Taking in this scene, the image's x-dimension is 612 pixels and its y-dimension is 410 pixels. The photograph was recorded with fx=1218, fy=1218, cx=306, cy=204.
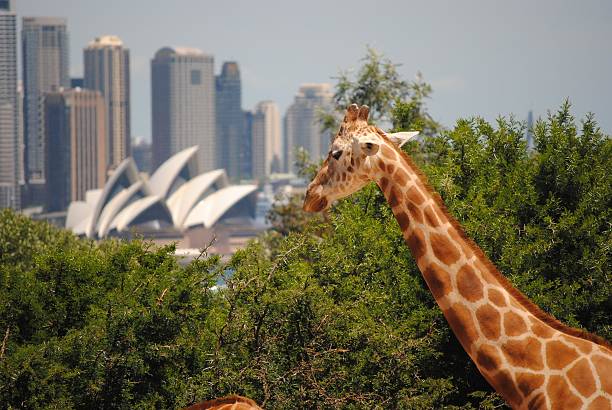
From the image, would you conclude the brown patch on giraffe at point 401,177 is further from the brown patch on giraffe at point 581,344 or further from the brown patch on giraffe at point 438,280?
the brown patch on giraffe at point 581,344

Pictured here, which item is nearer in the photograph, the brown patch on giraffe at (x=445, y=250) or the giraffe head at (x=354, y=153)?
the brown patch on giraffe at (x=445, y=250)

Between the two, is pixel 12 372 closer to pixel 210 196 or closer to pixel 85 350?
pixel 85 350

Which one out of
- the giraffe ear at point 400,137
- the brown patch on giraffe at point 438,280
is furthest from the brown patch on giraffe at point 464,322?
the giraffe ear at point 400,137

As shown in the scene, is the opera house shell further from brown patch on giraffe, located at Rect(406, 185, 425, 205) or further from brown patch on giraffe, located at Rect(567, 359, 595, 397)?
brown patch on giraffe, located at Rect(567, 359, 595, 397)

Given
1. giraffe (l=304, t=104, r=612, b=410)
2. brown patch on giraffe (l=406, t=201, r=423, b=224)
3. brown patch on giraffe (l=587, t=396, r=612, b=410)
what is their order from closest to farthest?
brown patch on giraffe (l=587, t=396, r=612, b=410) → giraffe (l=304, t=104, r=612, b=410) → brown patch on giraffe (l=406, t=201, r=423, b=224)

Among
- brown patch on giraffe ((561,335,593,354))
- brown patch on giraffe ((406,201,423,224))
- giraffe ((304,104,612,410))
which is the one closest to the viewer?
giraffe ((304,104,612,410))

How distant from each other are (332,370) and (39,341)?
3790 millimetres

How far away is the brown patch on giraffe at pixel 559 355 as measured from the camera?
881cm

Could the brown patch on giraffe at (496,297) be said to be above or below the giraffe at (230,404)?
above

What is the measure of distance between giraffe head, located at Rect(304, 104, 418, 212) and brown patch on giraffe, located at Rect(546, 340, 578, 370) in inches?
73.3

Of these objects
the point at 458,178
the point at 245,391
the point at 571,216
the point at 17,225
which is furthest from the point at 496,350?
the point at 17,225

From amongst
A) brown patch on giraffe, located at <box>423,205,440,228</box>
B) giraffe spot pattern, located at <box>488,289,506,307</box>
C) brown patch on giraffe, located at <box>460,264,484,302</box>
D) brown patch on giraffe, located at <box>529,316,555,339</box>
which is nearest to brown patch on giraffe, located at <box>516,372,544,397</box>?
brown patch on giraffe, located at <box>529,316,555,339</box>

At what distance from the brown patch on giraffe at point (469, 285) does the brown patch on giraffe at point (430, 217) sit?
406 mm

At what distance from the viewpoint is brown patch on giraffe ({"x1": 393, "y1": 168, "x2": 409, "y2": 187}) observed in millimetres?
9227
